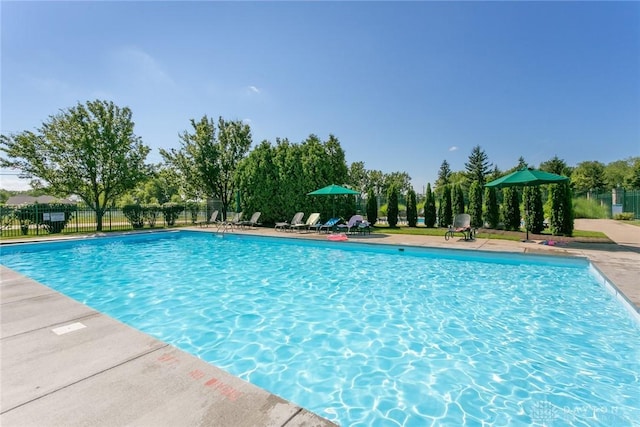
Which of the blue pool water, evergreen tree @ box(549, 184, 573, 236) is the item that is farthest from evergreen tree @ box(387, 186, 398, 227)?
the blue pool water

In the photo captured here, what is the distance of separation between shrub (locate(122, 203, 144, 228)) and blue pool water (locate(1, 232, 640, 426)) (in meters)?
9.26

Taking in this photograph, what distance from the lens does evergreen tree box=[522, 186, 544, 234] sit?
11.4 meters

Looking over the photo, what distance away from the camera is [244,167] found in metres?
18.7

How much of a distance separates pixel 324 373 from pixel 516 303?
409 centimetres

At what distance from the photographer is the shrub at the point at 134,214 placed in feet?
57.9

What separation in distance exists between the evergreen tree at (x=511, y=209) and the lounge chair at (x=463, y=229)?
7.31 feet

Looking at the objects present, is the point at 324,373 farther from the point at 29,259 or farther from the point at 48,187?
the point at 48,187

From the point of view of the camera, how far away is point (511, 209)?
12.7 m

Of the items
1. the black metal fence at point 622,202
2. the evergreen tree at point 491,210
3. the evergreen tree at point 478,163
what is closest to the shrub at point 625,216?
the black metal fence at point 622,202

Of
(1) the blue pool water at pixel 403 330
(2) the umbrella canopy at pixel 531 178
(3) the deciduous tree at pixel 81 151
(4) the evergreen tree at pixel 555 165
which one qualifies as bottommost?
(1) the blue pool water at pixel 403 330

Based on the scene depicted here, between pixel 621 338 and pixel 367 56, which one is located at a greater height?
pixel 367 56

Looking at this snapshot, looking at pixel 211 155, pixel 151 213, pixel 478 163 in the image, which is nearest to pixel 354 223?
pixel 211 155

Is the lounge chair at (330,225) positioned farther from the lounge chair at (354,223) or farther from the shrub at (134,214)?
the shrub at (134,214)

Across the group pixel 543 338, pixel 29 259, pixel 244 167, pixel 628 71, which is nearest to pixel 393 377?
pixel 543 338
